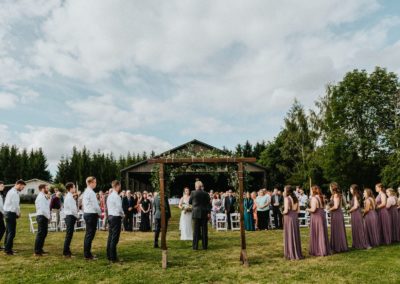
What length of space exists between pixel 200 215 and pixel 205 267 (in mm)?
2633

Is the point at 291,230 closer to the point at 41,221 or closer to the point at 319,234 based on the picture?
the point at 319,234

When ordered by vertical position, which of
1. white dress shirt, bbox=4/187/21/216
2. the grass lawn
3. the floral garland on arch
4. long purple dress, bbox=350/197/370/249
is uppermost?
the floral garland on arch

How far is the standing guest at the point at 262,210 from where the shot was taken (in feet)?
53.9

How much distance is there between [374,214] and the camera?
35.2ft

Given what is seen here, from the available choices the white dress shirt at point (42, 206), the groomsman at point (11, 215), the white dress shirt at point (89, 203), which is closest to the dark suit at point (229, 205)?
the white dress shirt at point (89, 203)

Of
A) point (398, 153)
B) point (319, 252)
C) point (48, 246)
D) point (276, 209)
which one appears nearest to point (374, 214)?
point (319, 252)

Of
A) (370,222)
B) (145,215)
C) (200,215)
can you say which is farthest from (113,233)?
(145,215)

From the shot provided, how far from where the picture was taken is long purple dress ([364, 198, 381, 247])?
10.6 meters

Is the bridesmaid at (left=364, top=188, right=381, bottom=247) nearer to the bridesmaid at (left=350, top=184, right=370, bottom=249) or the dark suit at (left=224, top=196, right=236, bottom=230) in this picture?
the bridesmaid at (left=350, top=184, right=370, bottom=249)

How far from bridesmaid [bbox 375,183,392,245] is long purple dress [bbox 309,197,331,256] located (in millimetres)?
2504

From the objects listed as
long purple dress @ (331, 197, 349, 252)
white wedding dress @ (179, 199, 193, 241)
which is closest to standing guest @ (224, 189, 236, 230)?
white wedding dress @ (179, 199, 193, 241)

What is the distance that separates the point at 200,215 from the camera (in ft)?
36.0

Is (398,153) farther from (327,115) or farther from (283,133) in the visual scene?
(283,133)

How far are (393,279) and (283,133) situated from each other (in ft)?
129
